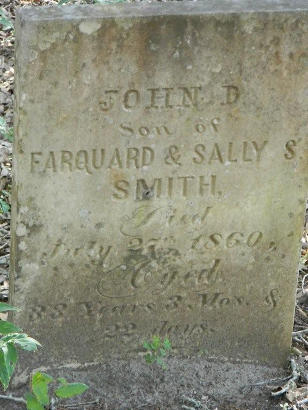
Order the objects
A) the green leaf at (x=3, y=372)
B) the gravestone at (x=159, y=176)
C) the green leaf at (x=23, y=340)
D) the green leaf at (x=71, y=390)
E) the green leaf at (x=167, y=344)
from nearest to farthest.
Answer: the green leaf at (x=3, y=372) → the green leaf at (x=23, y=340) → the green leaf at (x=71, y=390) → the gravestone at (x=159, y=176) → the green leaf at (x=167, y=344)

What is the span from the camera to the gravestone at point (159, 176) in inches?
137

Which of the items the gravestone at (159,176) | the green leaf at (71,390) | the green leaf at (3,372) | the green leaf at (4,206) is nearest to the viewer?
the green leaf at (3,372)

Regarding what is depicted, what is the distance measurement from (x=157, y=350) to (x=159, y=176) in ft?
2.62

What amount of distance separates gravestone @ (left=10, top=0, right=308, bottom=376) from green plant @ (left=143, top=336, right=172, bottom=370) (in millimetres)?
43

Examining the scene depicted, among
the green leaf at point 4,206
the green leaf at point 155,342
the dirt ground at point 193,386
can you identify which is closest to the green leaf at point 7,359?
the dirt ground at point 193,386

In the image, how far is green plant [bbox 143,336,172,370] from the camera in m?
4.02

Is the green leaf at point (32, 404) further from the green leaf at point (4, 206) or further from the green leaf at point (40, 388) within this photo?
the green leaf at point (4, 206)

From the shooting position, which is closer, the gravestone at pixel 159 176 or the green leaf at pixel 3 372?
the green leaf at pixel 3 372

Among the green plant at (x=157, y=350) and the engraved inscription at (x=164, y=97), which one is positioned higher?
the engraved inscription at (x=164, y=97)

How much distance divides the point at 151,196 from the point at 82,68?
608 mm

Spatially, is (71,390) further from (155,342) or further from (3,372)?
(155,342)

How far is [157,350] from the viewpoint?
4086mm

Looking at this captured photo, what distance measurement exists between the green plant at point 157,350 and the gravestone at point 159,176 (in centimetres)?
4

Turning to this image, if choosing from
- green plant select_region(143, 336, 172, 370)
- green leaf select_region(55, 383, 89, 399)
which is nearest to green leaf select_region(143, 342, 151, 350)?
green plant select_region(143, 336, 172, 370)
